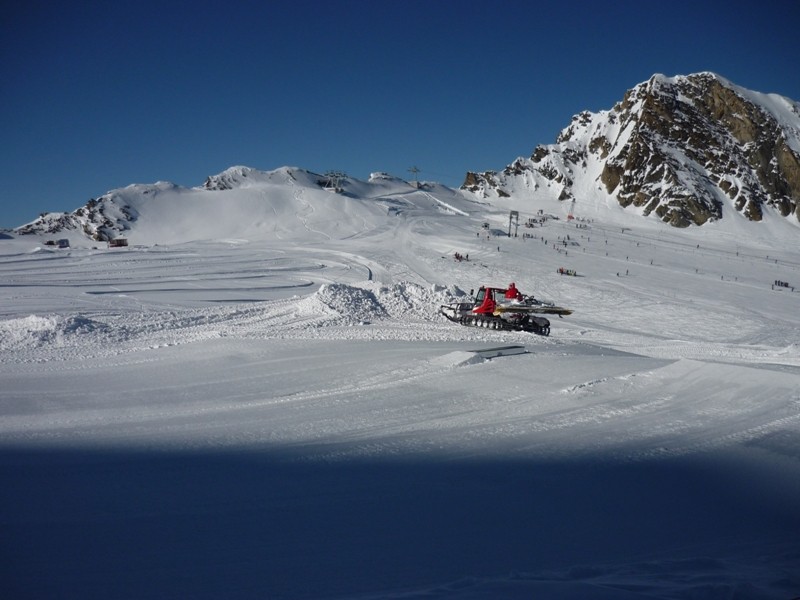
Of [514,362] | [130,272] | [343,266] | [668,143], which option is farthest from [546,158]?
[514,362]

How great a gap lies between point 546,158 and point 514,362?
116452 mm

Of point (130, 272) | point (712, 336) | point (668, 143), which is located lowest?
point (712, 336)

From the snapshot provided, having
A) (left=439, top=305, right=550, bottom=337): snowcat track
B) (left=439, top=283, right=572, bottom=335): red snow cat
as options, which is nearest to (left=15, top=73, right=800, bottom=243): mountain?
(left=439, top=283, right=572, bottom=335): red snow cat

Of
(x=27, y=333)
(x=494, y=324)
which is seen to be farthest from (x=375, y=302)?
(x=27, y=333)

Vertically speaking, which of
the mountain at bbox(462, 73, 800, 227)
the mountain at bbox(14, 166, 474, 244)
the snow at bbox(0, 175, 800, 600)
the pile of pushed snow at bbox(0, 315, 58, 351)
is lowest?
the snow at bbox(0, 175, 800, 600)

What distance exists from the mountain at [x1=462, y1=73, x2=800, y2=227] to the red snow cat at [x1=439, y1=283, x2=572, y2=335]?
7589cm

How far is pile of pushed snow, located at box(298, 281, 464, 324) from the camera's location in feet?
64.0

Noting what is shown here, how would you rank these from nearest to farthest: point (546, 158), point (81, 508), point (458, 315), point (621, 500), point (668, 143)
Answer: point (81, 508) → point (621, 500) → point (458, 315) → point (668, 143) → point (546, 158)

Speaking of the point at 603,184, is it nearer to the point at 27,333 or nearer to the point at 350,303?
the point at 350,303

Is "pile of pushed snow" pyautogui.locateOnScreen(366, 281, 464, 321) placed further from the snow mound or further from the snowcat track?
the snowcat track

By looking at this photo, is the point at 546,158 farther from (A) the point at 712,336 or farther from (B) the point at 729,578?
(B) the point at 729,578

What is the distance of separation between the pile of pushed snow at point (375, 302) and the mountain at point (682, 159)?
75.9 m

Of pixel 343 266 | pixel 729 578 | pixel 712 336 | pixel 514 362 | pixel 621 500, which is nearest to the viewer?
pixel 729 578

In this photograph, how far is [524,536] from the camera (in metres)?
4.99
